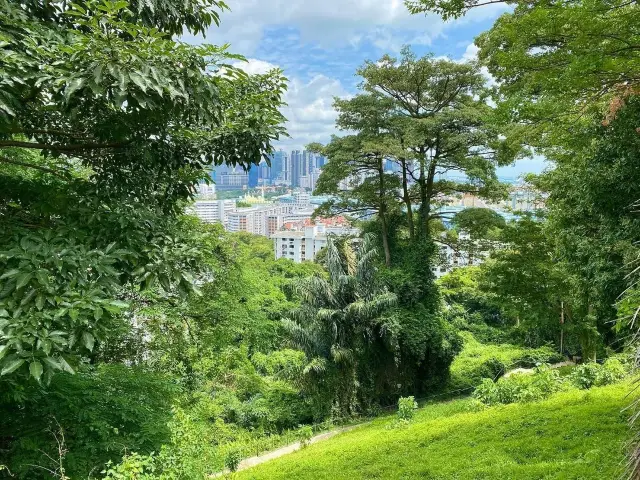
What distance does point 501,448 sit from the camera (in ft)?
17.6

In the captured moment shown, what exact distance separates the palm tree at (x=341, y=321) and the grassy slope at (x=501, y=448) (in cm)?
436

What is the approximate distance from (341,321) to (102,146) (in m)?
10.1

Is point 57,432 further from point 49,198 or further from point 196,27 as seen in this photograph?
point 196,27

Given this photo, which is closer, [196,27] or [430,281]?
[196,27]

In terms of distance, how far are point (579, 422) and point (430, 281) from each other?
809cm

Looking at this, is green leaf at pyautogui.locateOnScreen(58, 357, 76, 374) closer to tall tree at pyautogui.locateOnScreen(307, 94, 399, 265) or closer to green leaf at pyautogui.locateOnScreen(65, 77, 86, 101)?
green leaf at pyautogui.locateOnScreen(65, 77, 86, 101)

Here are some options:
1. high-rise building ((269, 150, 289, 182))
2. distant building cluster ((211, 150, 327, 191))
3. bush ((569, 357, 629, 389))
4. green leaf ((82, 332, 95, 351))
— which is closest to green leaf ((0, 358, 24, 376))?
green leaf ((82, 332, 95, 351))

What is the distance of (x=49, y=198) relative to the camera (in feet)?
9.30

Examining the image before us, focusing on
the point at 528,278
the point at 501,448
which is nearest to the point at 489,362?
the point at 528,278

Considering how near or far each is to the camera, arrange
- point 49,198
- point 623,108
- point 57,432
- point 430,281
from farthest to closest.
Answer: point 430,281 < point 623,108 < point 57,432 < point 49,198

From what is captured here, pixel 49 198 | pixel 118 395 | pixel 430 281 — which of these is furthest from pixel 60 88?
pixel 430 281

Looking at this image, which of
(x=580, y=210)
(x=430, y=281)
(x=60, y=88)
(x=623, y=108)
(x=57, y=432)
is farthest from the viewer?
(x=430, y=281)

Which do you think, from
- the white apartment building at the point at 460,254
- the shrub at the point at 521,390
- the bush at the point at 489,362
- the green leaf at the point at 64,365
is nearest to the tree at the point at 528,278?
the white apartment building at the point at 460,254

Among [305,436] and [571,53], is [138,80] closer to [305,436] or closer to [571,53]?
[571,53]
